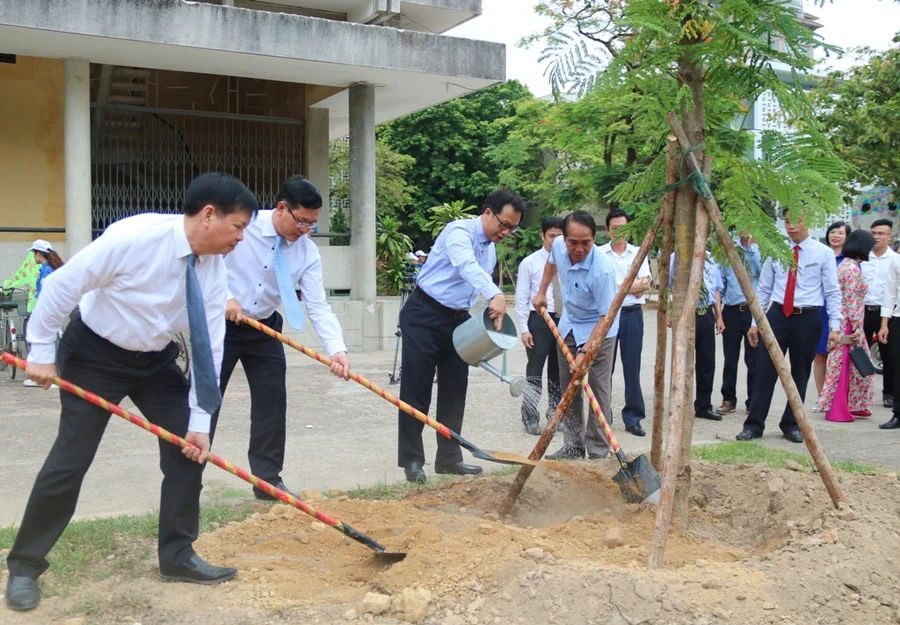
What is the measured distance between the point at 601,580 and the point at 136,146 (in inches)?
471

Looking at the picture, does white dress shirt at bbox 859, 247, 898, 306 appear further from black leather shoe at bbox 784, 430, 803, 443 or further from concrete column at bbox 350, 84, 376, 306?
concrete column at bbox 350, 84, 376, 306

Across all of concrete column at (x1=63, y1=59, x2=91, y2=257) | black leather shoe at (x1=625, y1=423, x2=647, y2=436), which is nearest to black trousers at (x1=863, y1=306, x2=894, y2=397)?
black leather shoe at (x1=625, y1=423, x2=647, y2=436)

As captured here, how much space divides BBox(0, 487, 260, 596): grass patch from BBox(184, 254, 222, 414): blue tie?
0.96 meters

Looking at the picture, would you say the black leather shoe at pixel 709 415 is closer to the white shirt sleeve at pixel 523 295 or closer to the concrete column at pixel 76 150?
the white shirt sleeve at pixel 523 295

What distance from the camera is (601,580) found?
3.53 metres

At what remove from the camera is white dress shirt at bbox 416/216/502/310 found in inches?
223

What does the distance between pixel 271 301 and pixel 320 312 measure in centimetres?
37

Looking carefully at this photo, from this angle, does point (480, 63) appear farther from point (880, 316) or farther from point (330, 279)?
point (880, 316)

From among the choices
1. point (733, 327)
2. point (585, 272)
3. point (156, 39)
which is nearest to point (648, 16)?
point (585, 272)

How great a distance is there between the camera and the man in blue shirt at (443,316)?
570cm

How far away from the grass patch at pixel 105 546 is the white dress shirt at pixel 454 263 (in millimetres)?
1865

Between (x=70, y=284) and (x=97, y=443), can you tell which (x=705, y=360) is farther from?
(x=70, y=284)

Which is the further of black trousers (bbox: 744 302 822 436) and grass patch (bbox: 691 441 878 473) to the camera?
black trousers (bbox: 744 302 822 436)

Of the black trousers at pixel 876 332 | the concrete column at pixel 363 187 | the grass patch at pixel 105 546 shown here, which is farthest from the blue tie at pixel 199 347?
the concrete column at pixel 363 187
